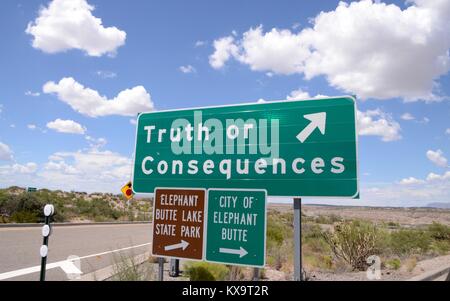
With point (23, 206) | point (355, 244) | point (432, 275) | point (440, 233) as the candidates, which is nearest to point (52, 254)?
point (355, 244)

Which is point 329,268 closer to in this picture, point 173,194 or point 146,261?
point 146,261

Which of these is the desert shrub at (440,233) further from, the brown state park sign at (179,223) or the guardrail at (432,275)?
the brown state park sign at (179,223)

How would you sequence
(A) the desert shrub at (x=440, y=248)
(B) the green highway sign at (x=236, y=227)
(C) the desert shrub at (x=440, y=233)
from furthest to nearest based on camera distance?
(C) the desert shrub at (x=440, y=233)
(A) the desert shrub at (x=440, y=248)
(B) the green highway sign at (x=236, y=227)

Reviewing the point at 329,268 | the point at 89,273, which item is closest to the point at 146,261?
the point at 89,273

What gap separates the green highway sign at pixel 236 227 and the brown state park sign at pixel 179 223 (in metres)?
0.16

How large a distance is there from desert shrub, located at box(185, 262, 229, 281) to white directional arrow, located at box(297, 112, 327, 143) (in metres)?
3.77

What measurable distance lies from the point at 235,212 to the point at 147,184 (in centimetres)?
172

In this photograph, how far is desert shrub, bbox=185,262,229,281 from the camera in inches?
293

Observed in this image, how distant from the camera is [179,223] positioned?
5.37 m

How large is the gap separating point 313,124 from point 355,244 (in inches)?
304

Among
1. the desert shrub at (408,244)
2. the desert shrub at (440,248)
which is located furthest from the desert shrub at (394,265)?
the desert shrub at (440,248)

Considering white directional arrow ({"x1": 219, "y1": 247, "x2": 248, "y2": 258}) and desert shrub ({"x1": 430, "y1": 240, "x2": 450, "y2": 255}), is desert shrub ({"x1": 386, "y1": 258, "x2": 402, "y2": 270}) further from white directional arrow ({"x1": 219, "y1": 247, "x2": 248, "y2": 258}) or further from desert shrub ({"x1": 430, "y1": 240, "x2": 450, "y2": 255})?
white directional arrow ({"x1": 219, "y1": 247, "x2": 248, "y2": 258})

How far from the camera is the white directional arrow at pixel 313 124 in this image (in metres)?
4.89

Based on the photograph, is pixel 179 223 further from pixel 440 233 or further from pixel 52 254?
pixel 440 233
